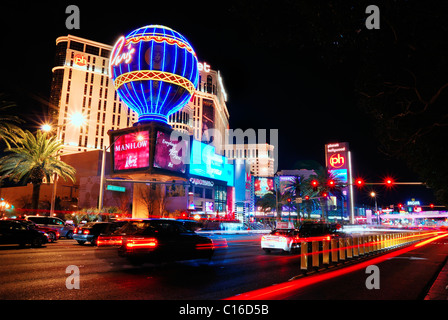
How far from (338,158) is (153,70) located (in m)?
78.1

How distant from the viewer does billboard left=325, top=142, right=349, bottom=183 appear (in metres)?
102

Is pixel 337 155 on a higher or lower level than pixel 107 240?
higher

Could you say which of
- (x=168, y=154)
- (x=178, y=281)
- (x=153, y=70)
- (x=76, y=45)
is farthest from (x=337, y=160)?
(x=178, y=281)

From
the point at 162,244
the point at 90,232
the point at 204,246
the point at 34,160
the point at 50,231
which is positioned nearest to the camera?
the point at 162,244

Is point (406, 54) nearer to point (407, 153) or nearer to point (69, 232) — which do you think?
point (407, 153)

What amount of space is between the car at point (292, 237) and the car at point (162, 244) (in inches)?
219

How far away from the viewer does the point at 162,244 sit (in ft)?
37.3

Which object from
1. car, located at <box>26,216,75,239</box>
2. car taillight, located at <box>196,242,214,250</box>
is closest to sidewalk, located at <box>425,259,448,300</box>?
car taillight, located at <box>196,242,214,250</box>

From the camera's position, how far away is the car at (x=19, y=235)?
Answer: 17.5 meters

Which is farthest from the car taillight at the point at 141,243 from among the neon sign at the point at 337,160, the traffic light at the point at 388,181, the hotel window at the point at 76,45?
the hotel window at the point at 76,45

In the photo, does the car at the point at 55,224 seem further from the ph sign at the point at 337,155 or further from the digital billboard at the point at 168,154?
the ph sign at the point at 337,155

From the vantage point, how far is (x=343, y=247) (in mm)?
14031

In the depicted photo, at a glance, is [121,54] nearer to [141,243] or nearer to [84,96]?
[141,243]
